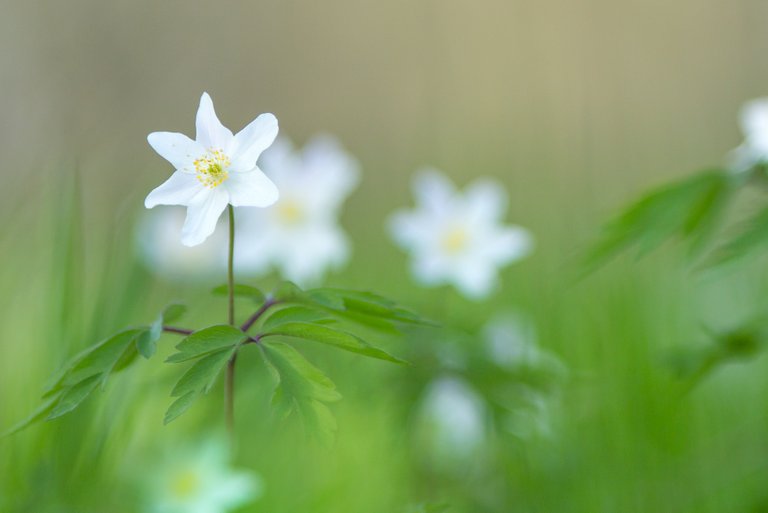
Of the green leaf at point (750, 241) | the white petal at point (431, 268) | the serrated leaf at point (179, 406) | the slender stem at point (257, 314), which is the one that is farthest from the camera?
the white petal at point (431, 268)

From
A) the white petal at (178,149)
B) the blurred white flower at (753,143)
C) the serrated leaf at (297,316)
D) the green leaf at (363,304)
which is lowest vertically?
the serrated leaf at (297,316)

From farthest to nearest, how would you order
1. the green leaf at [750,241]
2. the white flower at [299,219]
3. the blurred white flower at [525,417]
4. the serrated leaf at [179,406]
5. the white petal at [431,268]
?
the white flower at [299,219] < the white petal at [431,268] < the blurred white flower at [525,417] < the green leaf at [750,241] < the serrated leaf at [179,406]

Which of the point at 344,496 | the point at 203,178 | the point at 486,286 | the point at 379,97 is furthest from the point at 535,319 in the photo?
the point at 379,97

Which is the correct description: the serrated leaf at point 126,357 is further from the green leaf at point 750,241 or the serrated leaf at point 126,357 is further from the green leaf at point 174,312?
the green leaf at point 750,241

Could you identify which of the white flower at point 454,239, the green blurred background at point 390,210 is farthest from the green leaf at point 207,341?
the white flower at point 454,239

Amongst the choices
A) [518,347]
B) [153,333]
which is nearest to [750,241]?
[518,347]

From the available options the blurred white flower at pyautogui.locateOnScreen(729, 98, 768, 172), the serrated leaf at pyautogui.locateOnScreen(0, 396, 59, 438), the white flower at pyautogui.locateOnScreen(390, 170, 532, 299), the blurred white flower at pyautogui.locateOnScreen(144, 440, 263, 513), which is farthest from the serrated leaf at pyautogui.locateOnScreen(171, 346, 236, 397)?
the white flower at pyautogui.locateOnScreen(390, 170, 532, 299)

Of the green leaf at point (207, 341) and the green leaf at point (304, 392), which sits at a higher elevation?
the green leaf at point (207, 341)

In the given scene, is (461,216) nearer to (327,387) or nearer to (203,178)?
(203,178)
